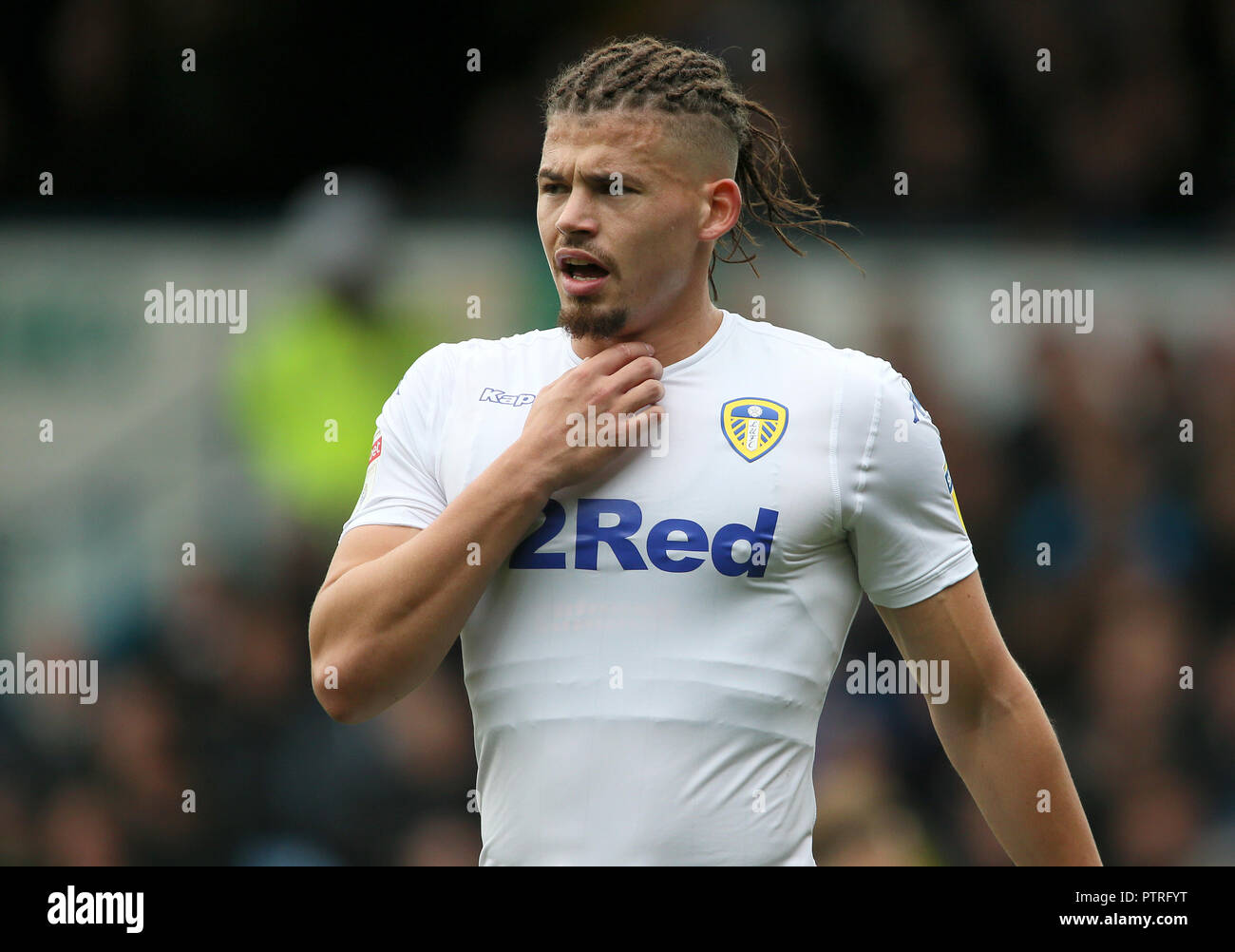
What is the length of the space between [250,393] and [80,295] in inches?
43.5

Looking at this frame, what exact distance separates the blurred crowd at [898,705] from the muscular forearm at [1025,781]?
257 centimetres

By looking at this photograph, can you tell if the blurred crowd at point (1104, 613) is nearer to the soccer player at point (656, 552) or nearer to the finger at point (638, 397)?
the soccer player at point (656, 552)

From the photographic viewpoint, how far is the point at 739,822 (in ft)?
9.35

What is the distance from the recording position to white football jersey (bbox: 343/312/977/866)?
112 inches

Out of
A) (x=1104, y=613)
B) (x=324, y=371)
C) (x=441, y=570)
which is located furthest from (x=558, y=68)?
(x=441, y=570)

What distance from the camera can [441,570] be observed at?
2.79 metres

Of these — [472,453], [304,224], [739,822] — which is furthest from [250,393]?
[739,822]

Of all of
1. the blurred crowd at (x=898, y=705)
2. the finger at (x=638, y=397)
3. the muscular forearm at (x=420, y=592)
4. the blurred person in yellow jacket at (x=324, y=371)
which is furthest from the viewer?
the blurred person in yellow jacket at (x=324, y=371)

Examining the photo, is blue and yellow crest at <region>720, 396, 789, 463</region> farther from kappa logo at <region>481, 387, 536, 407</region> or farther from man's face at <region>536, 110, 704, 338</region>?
kappa logo at <region>481, 387, 536, 407</region>

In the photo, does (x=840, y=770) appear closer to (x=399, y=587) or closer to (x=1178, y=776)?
(x=1178, y=776)

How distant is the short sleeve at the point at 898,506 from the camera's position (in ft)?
9.71

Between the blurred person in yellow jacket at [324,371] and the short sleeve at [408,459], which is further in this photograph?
the blurred person in yellow jacket at [324,371]

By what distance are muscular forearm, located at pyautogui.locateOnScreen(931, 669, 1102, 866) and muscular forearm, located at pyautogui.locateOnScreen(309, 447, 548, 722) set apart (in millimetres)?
994

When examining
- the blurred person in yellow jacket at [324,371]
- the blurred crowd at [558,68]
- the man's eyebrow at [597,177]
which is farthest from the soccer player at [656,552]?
the blurred crowd at [558,68]
